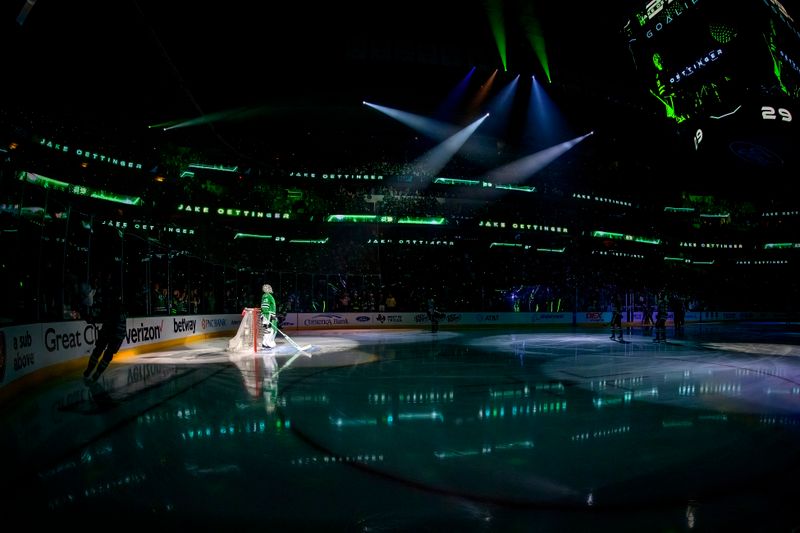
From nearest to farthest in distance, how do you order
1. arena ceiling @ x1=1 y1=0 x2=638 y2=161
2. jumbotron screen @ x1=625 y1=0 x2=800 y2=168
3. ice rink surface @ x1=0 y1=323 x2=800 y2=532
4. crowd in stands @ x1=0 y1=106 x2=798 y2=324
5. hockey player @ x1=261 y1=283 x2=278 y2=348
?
1. ice rink surface @ x1=0 y1=323 x2=800 y2=532
2. hockey player @ x1=261 y1=283 x2=278 y2=348
3. jumbotron screen @ x1=625 y1=0 x2=800 y2=168
4. arena ceiling @ x1=1 y1=0 x2=638 y2=161
5. crowd in stands @ x1=0 y1=106 x2=798 y2=324

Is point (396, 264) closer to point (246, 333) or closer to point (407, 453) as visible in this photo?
point (246, 333)

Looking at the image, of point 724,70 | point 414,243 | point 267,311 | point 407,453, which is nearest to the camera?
point 407,453

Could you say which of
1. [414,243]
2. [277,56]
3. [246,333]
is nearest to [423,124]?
[414,243]

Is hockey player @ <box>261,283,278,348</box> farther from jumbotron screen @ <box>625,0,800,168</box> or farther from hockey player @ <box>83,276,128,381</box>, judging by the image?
jumbotron screen @ <box>625,0,800,168</box>

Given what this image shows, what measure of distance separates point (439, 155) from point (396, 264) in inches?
457

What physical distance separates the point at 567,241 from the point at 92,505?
38.2 m

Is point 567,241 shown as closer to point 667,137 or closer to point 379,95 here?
point 667,137

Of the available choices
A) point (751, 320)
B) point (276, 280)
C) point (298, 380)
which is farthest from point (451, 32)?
point (751, 320)

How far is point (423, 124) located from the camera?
3472 centimetres

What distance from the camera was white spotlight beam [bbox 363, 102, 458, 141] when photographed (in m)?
30.9

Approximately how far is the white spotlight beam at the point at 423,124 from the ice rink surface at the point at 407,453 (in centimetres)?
2486

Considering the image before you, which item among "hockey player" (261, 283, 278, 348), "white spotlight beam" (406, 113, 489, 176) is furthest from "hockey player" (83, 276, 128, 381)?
"white spotlight beam" (406, 113, 489, 176)

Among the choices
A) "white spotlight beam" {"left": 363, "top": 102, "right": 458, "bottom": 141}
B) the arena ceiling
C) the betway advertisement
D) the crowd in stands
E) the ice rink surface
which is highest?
"white spotlight beam" {"left": 363, "top": 102, "right": 458, "bottom": 141}

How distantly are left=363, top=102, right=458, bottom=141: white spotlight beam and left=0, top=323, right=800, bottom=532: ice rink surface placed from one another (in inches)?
979
